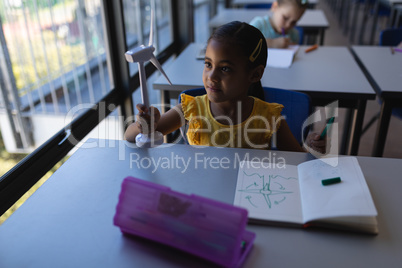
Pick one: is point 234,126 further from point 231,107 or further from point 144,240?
point 144,240

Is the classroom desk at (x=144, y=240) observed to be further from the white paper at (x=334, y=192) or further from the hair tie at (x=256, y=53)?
the hair tie at (x=256, y=53)

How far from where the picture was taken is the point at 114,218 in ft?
2.39

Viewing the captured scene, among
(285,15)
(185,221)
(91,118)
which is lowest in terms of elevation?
(91,118)

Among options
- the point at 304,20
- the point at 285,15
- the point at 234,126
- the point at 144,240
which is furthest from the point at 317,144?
the point at 304,20

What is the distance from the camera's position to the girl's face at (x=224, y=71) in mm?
1019

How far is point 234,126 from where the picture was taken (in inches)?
47.0

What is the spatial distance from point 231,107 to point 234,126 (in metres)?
0.06

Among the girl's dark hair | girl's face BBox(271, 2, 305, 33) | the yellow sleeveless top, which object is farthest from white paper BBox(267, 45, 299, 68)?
the girl's dark hair

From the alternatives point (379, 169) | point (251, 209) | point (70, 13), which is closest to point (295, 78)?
point (379, 169)

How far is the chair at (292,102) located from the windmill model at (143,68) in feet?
1.06

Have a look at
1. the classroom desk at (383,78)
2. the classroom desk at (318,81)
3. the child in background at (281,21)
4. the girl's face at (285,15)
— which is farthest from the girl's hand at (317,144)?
the girl's face at (285,15)

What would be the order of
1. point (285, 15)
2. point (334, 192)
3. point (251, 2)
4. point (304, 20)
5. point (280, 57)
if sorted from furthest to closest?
point (251, 2)
point (304, 20)
point (285, 15)
point (280, 57)
point (334, 192)

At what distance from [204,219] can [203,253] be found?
0.07 m

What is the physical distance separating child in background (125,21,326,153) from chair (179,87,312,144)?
96mm
